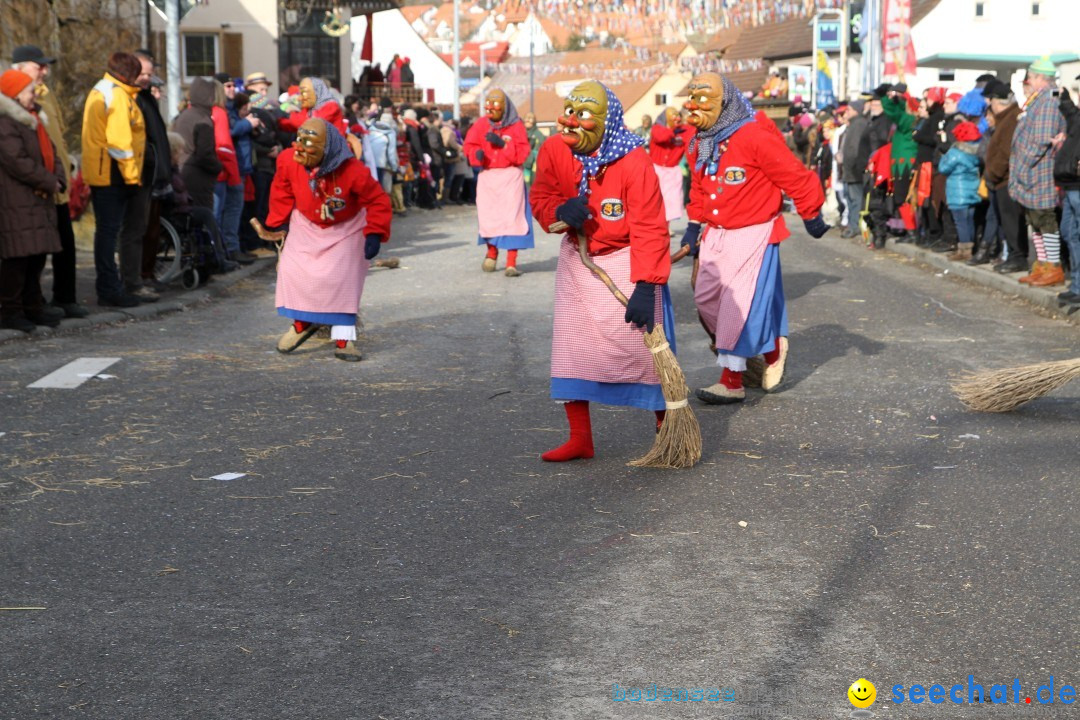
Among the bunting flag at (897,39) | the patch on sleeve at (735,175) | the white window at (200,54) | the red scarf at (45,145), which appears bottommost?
the patch on sleeve at (735,175)

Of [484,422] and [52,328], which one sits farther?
[52,328]

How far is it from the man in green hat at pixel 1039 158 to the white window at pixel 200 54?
31.3 m

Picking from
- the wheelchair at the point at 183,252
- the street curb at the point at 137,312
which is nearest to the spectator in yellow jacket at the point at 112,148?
the street curb at the point at 137,312

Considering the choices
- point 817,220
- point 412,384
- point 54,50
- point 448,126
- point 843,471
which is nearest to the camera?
point 843,471

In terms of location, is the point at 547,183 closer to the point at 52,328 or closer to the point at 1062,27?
the point at 52,328

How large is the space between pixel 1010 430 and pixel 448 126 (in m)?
26.0

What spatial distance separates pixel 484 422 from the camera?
8461 mm

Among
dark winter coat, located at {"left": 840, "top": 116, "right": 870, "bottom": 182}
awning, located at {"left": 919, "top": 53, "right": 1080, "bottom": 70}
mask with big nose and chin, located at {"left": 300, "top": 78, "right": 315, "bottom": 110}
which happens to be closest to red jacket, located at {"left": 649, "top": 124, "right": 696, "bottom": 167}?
dark winter coat, located at {"left": 840, "top": 116, "right": 870, "bottom": 182}

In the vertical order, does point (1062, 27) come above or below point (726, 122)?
above

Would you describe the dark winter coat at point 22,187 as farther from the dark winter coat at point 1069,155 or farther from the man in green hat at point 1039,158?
the man in green hat at point 1039,158

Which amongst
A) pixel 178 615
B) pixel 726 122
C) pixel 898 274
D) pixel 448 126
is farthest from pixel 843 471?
pixel 448 126

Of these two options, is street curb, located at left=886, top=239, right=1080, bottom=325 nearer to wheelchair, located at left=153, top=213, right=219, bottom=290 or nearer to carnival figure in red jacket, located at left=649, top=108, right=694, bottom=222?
carnival figure in red jacket, located at left=649, top=108, right=694, bottom=222

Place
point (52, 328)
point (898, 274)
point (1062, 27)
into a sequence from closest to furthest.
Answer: point (52, 328), point (898, 274), point (1062, 27)

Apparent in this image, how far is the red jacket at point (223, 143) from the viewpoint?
1561 cm
